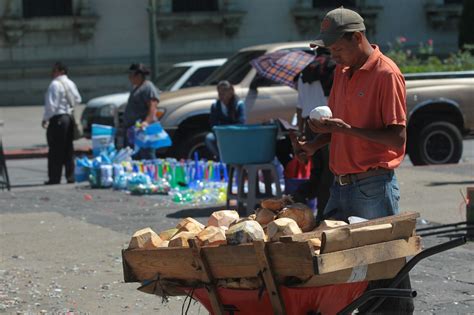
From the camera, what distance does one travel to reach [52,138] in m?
14.6

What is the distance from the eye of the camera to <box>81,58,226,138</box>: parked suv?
55.8 feet

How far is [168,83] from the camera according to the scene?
1731 cm

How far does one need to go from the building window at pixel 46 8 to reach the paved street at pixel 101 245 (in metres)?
13.8

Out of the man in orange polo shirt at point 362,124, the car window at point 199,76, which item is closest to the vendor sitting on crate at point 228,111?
the car window at point 199,76

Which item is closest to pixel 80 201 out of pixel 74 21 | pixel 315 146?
pixel 315 146

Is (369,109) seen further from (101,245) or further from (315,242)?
(101,245)

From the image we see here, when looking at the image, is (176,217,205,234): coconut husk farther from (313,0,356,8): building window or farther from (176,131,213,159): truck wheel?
(313,0,356,8): building window

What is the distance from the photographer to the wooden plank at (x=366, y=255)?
167 inches

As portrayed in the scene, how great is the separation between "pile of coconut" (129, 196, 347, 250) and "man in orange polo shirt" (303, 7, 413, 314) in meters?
0.36

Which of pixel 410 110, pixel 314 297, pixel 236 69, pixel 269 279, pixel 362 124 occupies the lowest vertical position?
pixel 410 110

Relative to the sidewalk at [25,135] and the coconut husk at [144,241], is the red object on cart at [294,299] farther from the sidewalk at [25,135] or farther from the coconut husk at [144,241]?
the sidewalk at [25,135]

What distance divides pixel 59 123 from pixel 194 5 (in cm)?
1522

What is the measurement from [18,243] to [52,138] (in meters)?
5.30

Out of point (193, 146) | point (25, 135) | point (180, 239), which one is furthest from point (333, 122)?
point (25, 135)
